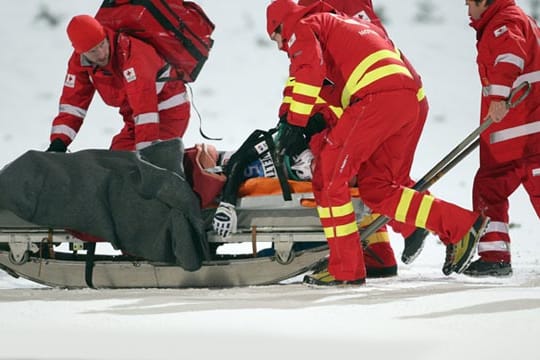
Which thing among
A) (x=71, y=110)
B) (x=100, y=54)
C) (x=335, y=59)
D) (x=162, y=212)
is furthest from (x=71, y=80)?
(x=335, y=59)

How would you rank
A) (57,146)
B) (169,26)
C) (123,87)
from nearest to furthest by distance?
(57,146), (123,87), (169,26)

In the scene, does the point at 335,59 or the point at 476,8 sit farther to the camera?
the point at 476,8

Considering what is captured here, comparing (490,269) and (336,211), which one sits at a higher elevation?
(336,211)

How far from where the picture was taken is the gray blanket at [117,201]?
12.1ft

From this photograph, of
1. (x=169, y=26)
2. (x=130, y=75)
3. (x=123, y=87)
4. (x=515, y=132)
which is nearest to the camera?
(x=515, y=132)

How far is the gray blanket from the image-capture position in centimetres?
369

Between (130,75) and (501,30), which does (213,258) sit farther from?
(501,30)

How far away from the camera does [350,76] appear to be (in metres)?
3.66

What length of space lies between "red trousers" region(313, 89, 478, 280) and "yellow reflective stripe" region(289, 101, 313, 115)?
0.16m

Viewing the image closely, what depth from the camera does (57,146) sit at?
4.57 metres

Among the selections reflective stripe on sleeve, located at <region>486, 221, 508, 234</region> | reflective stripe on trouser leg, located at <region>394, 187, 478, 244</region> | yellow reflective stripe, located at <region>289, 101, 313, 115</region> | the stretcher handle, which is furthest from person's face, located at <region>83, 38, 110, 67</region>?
reflective stripe on sleeve, located at <region>486, 221, 508, 234</region>

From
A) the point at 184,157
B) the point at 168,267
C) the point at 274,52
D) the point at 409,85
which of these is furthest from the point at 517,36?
the point at 274,52

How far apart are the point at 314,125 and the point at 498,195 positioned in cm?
105

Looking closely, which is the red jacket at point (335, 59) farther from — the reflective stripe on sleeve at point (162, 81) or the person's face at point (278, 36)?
the reflective stripe on sleeve at point (162, 81)
